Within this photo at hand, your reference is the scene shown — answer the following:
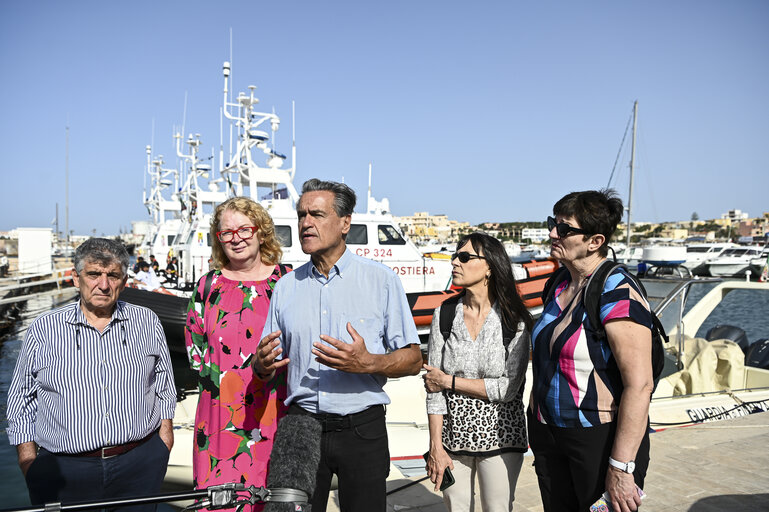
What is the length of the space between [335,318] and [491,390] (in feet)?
2.62

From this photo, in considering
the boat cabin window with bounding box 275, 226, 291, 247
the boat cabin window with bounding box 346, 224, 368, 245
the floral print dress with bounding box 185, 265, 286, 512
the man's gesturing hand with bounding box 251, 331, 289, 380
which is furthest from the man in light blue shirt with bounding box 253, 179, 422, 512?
the boat cabin window with bounding box 346, 224, 368, 245

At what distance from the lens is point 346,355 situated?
1.72 meters

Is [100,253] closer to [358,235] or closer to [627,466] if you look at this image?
[627,466]

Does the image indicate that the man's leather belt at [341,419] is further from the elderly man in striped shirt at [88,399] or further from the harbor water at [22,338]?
the harbor water at [22,338]

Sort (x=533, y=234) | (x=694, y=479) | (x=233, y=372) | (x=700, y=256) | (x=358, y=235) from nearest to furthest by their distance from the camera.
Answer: (x=233, y=372)
(x=694, y=479)
(x=358, y=235)
(x=700, y=256)
(x=533, y=234)

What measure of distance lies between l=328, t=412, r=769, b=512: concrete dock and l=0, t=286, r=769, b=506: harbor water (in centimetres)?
243

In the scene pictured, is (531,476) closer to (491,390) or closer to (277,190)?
(491,390)

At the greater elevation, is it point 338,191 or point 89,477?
point 338,191

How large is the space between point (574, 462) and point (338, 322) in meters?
1.02

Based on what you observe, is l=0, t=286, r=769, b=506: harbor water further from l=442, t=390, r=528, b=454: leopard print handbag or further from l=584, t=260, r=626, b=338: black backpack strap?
l=584, t=260, r=626, b=338: black backpack strap

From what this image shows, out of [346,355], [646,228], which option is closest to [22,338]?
[346,355]

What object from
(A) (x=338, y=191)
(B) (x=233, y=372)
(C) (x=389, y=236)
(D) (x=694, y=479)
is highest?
(A) (x=338, y=191)

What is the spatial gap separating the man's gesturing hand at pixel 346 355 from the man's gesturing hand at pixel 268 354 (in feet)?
0.52

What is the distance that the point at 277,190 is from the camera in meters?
11.8
